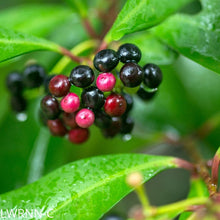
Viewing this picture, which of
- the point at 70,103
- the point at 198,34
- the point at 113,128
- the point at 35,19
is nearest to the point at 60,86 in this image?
the point at 70,103

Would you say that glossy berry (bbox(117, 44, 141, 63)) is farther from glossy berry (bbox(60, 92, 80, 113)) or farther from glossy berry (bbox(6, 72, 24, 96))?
glossy berry (bbox(6, 72, 24, 96))

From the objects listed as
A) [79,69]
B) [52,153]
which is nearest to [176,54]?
[79,69]

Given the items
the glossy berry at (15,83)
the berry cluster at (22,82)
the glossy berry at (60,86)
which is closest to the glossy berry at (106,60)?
the glossy berry at (60,86)

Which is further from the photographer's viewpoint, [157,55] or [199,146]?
[199,146]

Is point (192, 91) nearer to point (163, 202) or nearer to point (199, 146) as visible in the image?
point (199, 146)

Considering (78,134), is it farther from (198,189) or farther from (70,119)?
(198,189)

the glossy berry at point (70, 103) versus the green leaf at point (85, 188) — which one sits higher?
the glossy berry at point (70, 103)

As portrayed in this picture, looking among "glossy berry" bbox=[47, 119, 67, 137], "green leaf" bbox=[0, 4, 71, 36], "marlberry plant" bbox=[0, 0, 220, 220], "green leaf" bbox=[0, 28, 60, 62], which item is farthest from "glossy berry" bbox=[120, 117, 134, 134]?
"green leaf" bbox=[0, 4, 71, 36]

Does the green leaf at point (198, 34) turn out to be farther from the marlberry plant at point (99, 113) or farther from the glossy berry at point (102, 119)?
the glossy berry at point (102, 119)
